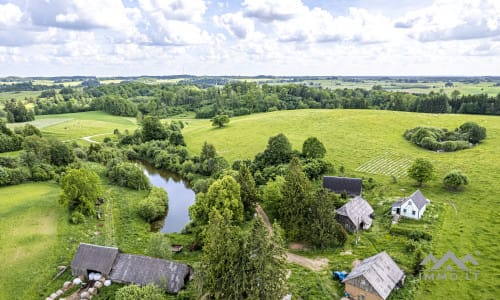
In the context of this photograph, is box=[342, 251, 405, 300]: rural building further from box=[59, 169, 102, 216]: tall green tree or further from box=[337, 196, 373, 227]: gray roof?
box=[59, 169, 102, 216]: tall green tree

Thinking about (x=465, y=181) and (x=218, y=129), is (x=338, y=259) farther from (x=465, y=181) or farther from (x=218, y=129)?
(x=218, y=129)

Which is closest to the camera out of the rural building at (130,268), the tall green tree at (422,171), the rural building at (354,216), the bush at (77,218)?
the rural building at (130,268)

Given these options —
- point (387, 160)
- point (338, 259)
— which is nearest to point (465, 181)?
point (387, 160)

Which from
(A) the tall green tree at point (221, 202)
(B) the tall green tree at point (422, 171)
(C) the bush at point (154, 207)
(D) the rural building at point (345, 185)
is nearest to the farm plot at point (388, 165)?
(B) the tall green tree at point (422, 171)

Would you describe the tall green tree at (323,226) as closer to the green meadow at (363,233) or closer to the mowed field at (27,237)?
the green meadow at (363,233)

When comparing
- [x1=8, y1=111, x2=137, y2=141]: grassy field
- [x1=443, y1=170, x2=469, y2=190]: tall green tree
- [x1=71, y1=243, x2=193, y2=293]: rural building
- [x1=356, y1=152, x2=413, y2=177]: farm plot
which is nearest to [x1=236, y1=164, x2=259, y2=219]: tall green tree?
[x1=71, y1=243, x2=193, y2=293]: rural building

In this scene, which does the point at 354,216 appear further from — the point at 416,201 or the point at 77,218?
the point at 77,218

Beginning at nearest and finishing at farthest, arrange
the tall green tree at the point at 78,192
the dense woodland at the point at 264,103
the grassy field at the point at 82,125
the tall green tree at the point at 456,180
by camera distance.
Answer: the tall green tree at the point at 78,192 → the tall green tree at the point at 456,180 → the grassy field at the point at 82,125 → the dense woodland at the point at 264,103
